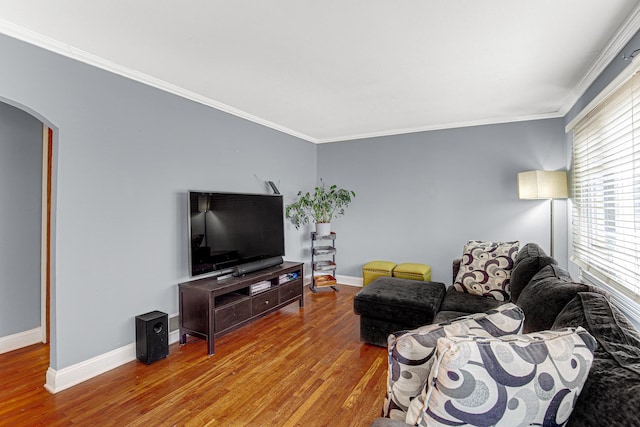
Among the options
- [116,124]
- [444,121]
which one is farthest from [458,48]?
[116,124]

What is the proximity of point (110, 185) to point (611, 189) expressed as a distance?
13.0ft

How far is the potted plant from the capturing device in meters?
4.95

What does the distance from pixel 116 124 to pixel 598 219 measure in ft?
13.6

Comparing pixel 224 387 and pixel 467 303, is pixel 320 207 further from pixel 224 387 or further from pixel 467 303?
pixel 224 387

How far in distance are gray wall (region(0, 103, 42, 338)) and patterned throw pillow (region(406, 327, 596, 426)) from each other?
3.77 meters

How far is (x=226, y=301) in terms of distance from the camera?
314 centimetres

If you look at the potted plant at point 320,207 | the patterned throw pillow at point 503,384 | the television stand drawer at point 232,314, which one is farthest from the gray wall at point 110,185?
the patterned throw pillow at point 503,384

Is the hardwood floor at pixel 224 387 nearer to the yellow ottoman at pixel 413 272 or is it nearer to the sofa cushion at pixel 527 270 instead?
the sofa cushion at pixel 527 270

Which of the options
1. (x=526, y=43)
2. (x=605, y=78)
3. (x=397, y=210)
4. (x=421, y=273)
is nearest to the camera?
(x=526, y=43)

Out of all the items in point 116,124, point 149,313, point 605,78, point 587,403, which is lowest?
point 149,313

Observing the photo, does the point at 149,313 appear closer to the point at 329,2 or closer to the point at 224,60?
the point at 224,60

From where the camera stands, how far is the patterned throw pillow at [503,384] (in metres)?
0.85

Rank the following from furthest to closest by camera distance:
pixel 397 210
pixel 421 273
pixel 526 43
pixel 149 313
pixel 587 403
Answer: pixel 397 210 → pixel 421 273 → pixel 149 313 → pixel 526 43 → pixel 587 403

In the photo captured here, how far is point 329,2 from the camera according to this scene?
183 centimetres
